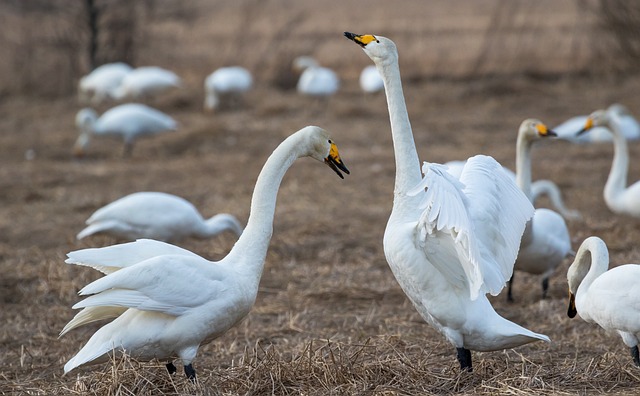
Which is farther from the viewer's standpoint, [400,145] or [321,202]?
[321,202]

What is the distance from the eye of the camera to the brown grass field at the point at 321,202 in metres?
4.60

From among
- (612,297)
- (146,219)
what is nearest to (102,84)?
(146,219)

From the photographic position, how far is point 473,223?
14.8ft

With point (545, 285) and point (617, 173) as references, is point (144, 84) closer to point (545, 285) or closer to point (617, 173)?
point (617, 173)

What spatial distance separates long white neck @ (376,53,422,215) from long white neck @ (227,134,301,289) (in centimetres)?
49

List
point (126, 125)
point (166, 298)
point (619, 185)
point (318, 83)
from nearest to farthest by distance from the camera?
point (166, 298) → point (619, 185) → point (126, 125) → point (318, 83)

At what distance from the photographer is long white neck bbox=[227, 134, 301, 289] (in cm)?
471

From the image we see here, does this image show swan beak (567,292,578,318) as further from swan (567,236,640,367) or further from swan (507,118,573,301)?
swan (507,118,573,301)

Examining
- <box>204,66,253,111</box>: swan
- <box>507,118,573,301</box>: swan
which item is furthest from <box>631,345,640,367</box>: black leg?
<box>204,66,253,111</box>: swan

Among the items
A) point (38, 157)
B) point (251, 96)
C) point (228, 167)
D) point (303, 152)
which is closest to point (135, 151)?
point (38, 157)

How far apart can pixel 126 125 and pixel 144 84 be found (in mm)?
3757

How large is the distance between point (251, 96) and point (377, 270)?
1165 centimetres

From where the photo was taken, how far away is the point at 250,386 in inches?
176

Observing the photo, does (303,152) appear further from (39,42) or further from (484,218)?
(39,42)
